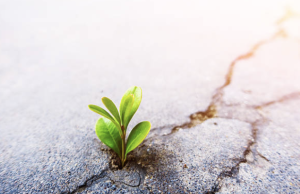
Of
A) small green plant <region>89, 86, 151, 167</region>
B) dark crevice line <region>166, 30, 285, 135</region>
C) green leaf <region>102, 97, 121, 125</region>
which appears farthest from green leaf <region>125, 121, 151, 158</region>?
dark crevice line <region>166, 30, 285, 135</region>

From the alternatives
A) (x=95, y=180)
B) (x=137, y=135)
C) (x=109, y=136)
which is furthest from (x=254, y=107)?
(x=95, y=180)

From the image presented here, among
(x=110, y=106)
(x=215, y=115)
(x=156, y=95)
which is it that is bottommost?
(x=215, y=115)

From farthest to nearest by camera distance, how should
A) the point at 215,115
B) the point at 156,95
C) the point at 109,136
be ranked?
the point at 156,95, the point at 215,115, the point at 109,136

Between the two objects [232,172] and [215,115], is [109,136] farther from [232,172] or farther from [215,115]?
[215,115]

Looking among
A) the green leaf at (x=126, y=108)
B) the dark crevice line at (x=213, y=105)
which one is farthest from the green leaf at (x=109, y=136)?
the dark crevice line at (x=213, y=105)

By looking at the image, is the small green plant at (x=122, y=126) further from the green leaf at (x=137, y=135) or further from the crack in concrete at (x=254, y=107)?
the crack in concrete at (x=254, y=107)

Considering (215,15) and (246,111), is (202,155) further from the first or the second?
(215,15)

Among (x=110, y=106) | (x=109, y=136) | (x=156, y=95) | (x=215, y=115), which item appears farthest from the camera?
(x=156, y=95)
